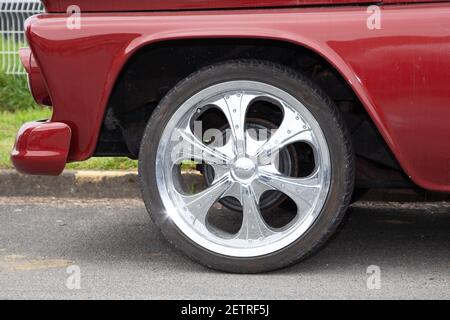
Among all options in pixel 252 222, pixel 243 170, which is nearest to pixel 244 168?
pixel 243 170

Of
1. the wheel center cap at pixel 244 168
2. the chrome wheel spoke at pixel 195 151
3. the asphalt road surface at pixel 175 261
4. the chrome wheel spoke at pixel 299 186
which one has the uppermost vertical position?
the chrome wheel spoke at pixel 195 151

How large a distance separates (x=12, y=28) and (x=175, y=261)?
511 cm

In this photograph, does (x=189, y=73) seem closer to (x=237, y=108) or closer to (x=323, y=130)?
(x=237, y=108)

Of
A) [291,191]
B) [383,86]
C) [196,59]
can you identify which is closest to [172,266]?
[291,191]

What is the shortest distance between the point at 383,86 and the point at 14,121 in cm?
403

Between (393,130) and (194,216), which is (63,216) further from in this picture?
(393,130)

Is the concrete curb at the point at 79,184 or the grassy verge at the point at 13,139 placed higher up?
the grassy verge at the point at 13,139

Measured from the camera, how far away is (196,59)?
4371mm

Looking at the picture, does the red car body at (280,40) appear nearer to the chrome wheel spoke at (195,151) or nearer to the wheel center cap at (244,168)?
the chrome wheel spoke at (195,151)

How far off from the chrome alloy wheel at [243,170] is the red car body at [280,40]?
0.85ft

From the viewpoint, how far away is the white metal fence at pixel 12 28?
8703mm

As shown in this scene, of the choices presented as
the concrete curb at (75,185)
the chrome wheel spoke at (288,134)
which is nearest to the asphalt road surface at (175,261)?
the concrete curb at (75,185)

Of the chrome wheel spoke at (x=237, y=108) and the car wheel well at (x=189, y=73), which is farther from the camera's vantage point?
the car wheel well at (x=189, y=73)
